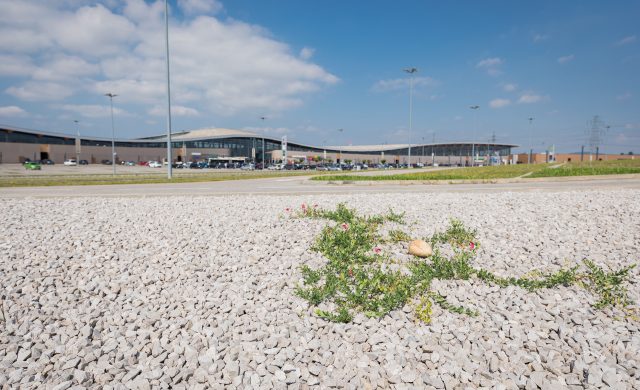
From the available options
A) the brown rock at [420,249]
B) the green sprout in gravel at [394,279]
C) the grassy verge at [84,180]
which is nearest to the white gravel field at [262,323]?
the green sprout in gravel at [394,279]

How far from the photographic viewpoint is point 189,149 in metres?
114

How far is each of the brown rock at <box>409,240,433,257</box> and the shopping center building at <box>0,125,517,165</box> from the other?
79.7 meters

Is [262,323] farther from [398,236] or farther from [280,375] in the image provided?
[398,236]

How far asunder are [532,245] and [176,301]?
6.90 m

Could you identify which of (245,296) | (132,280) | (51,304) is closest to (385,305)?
(245,296)

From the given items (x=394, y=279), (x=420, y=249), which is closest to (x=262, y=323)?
(x=394, y=279)

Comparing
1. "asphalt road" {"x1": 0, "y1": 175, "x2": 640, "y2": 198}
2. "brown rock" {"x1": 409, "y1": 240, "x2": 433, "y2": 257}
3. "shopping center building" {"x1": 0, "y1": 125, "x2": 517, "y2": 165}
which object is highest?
"shopping center building" {"x1": 0, "y1": 125, "x2": 517, "y2": 165}

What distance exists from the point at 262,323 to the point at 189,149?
118 meters

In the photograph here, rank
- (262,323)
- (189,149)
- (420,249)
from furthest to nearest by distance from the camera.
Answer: (189,149)
(420,249)
(262,323)

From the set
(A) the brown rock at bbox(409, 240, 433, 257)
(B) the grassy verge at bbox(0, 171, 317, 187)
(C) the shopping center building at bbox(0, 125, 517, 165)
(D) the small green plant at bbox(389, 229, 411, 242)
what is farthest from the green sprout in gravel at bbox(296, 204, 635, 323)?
(C) the shopping center building at bbox(0, 125, 517, 165)

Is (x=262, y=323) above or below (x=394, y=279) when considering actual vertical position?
below

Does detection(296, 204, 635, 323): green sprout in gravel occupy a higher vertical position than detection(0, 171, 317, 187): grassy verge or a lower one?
lower

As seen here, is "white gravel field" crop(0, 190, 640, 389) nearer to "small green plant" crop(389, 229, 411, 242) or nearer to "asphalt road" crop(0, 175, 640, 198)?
"small green plant" crop(389, 229, 411, 242)

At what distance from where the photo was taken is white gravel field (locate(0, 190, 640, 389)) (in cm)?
383
